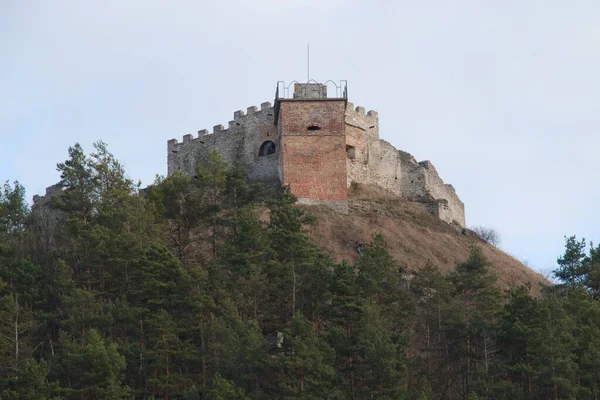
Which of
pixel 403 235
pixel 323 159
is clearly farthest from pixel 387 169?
pixel 403 235

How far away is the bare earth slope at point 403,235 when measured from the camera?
4934cm

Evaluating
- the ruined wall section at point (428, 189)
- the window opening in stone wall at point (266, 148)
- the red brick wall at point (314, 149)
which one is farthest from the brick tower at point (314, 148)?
the ruined wall section at point (428, 189)

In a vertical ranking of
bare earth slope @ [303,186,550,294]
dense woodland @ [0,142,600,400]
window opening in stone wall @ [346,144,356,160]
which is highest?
window opening in stone wall @ [346,144,356,160]

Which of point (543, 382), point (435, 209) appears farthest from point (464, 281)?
point (435, 209)

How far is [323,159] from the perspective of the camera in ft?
171

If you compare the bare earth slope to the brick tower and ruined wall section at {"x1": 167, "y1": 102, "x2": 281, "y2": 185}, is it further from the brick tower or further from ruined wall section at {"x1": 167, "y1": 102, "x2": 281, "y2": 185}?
ruined wall section at {"x1": 167, "y1": 102, "x2": 281, "y2": 185}

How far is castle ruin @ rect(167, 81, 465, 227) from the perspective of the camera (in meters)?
52.1

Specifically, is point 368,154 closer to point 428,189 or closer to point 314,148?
point 428,189

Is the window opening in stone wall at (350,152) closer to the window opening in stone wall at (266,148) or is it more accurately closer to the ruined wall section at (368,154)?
the ruined wall section at (368,154)

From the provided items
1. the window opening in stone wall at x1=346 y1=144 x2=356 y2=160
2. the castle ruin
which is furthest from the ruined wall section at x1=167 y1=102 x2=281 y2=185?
the window opening in stone wall at x1=346 y1=144 x2=356 y2=160

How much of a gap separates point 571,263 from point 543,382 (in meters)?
13.2

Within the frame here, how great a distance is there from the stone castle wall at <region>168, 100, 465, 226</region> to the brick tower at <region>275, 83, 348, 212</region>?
46mm

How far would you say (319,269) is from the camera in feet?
131

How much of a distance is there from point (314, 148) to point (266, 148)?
3.89 m
